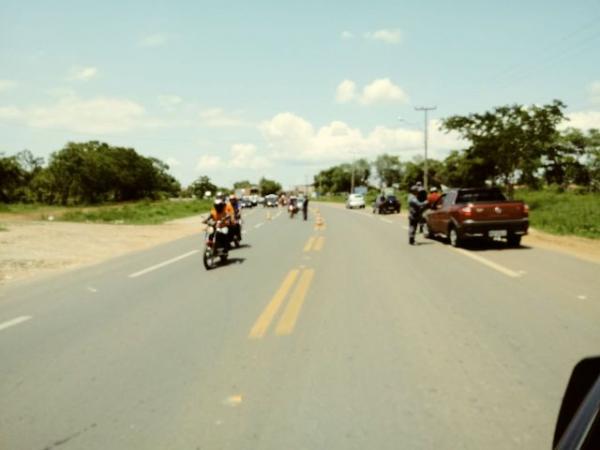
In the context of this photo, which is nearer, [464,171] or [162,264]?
[162,264]

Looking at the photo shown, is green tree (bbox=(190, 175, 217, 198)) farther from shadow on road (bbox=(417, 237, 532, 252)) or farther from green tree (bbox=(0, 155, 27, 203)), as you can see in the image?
shadow on road (bbox=(417, 237, 532, 252))

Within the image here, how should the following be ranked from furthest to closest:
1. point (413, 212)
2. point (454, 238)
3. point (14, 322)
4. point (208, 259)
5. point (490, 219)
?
point (413, 212) → point (454, 238) → point (490, 219) → point (208, 259) → point (14, 322)

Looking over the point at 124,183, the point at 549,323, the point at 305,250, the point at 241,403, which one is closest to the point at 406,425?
the point at 241,403

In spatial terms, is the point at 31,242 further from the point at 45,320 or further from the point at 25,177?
the point at 25,177

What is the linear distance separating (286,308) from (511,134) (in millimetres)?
30018

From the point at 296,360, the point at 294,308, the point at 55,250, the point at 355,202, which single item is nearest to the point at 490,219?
the point at 294,308

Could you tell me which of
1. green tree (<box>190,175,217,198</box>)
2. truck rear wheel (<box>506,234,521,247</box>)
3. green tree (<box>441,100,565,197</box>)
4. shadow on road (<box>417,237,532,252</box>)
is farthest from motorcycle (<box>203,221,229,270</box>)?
green tree (<box>190,175,217,198</box>)

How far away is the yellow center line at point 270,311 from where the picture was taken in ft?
20.0

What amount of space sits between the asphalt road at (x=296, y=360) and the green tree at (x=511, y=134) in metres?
25.0

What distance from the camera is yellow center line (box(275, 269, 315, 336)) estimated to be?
6273 mm

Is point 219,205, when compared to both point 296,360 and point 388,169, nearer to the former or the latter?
point 296,360

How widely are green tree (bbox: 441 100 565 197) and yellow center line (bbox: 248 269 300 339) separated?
2760cm

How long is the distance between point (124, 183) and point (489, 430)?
108600mm

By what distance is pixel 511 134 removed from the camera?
33.0 metres
